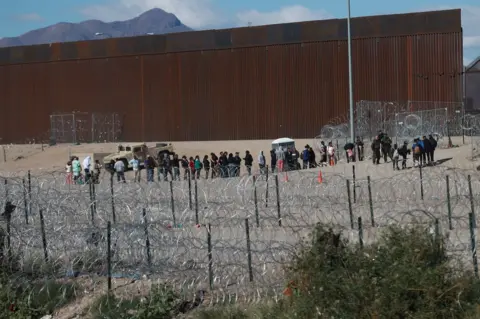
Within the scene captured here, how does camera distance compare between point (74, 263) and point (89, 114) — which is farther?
point (89, 114)

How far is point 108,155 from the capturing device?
4019 centimetres

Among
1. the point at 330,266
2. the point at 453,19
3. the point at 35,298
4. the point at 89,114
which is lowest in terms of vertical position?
the point at 35,298

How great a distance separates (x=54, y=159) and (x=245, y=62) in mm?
13680

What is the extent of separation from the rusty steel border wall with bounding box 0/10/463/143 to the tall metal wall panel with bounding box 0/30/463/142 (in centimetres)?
7

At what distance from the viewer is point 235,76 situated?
49750 mm

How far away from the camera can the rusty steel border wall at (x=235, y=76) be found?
45500mm

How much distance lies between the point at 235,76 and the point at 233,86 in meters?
0.67

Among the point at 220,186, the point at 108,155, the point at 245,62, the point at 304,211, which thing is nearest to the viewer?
the point at 304,211

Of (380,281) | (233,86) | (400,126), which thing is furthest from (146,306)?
(233,86)

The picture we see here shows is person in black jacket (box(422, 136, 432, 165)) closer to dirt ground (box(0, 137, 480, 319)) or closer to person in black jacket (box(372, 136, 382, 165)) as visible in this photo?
dirt ground (box(0, 137, 480, 319))

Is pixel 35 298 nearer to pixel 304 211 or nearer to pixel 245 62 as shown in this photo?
pixel 304 211

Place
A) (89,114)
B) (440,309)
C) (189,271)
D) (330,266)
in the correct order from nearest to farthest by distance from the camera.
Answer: (440,309)
(330,266)
(189,271)
(89,114)

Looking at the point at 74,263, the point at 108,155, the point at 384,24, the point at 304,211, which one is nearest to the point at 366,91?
the point at 384,24

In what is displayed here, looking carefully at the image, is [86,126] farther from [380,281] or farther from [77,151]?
[380,281]
